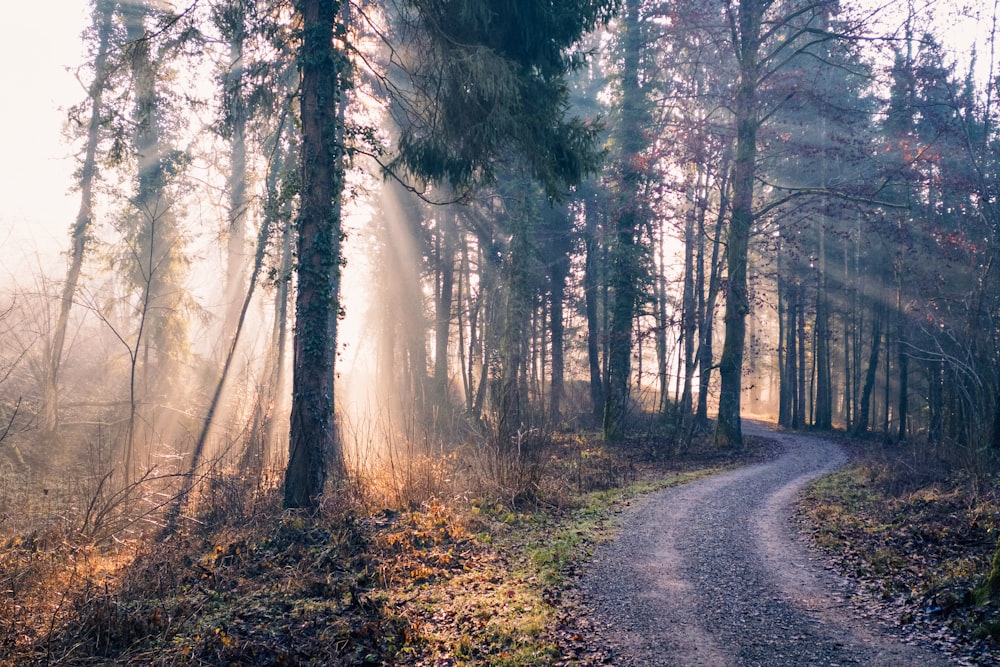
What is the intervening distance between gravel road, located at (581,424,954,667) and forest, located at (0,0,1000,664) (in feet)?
4.17

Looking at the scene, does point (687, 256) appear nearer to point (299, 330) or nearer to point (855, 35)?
point (855, 35)

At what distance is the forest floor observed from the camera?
5.00 meters

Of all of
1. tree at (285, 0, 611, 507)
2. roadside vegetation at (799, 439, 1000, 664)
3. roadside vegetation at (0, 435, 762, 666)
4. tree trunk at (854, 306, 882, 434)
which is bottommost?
roadside vegetation at (0, 435, 762, 666)

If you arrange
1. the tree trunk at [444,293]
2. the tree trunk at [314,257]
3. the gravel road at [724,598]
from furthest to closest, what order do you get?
the tree trunk at [444,293], the tree trunk at [314,257], the gravel road at [724,598]

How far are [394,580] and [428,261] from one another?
2136cm

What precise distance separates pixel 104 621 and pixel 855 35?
19.0 m

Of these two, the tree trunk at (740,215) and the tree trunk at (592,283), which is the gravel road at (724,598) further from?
the tree trunk at (592,283)

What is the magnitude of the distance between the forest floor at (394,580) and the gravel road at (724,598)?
288 mm

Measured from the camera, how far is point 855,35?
15.8 metres

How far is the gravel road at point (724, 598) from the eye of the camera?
480 centimetres

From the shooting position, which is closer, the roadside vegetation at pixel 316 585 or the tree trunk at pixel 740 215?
the roadside vegetation at pixel 316 585

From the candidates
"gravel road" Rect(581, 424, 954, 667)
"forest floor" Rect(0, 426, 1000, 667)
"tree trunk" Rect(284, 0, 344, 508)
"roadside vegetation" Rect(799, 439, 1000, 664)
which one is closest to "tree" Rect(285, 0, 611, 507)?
"tree trunk" Rect(284, 0, 344, 508)

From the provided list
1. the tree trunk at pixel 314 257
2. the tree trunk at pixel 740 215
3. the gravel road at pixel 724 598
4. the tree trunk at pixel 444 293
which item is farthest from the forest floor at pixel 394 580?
the tree trunk at pixel 444 293

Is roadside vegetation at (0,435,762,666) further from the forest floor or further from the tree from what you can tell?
the tree
